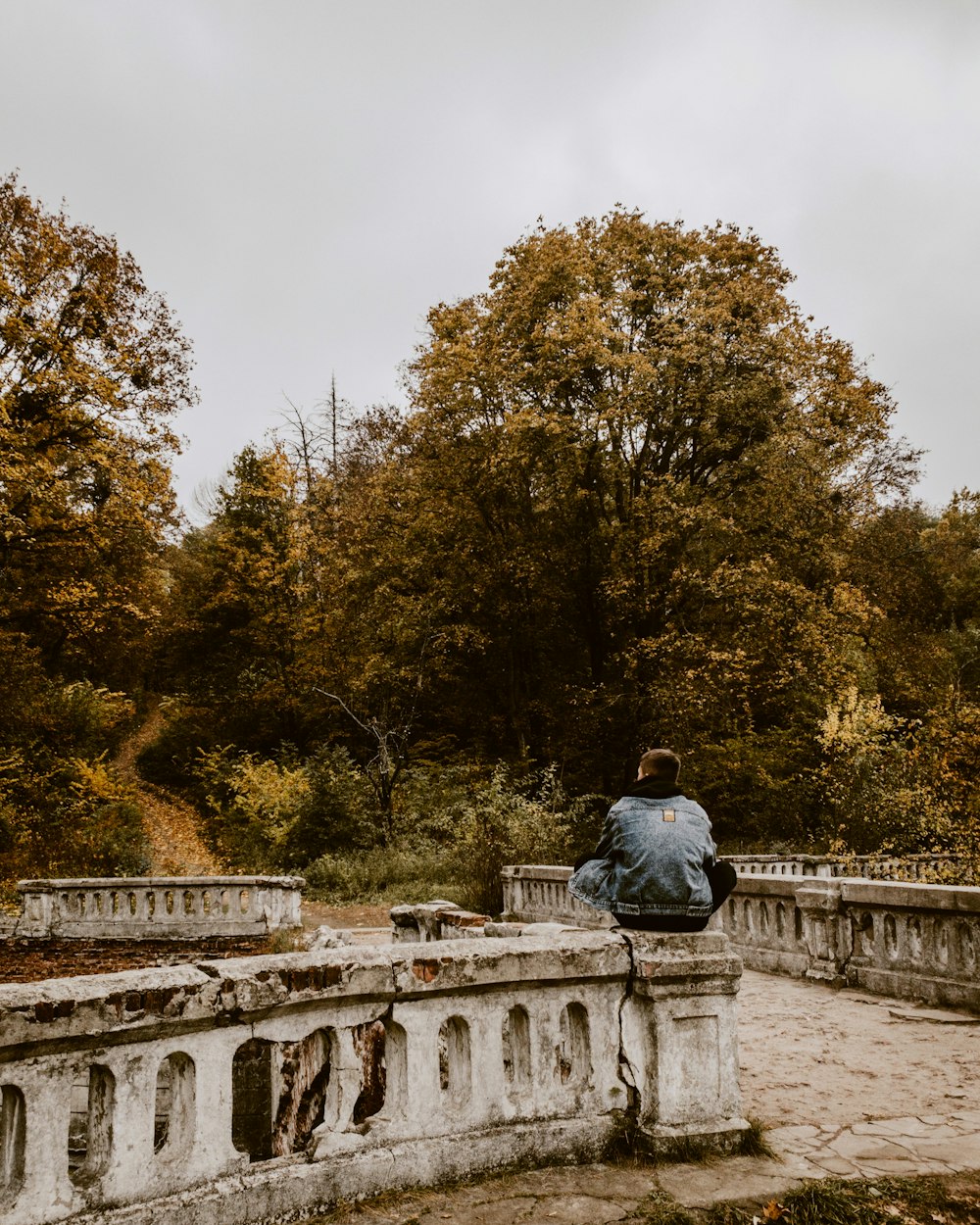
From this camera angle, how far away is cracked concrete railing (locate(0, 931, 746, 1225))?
290cm

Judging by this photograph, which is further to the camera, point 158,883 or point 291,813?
point 291,813

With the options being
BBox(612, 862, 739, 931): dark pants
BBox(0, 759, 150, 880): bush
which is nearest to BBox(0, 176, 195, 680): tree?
BBox(0, 759, 150, 880): bush

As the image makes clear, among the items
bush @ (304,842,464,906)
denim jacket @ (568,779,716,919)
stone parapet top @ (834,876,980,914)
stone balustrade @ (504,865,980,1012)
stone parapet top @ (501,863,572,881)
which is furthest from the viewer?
bush @ (304,842,464,906)

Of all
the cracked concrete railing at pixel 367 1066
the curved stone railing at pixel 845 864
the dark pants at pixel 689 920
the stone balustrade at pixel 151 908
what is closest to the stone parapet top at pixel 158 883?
the stone balustrade at pixel 151 908

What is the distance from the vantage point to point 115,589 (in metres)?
19.0

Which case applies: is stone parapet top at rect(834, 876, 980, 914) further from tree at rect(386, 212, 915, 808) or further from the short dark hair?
tree at rect(386, 212, 915, 808)

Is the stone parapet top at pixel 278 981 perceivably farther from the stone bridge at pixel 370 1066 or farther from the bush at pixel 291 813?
the bush at pixel 291 813

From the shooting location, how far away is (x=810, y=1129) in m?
4.22

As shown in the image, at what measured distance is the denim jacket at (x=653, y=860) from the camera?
4078 millimetres

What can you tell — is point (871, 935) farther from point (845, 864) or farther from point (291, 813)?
point (291, 813)

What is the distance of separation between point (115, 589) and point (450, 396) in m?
9.32

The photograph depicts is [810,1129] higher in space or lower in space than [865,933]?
lower

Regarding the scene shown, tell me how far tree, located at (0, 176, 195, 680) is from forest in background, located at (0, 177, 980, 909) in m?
0.07

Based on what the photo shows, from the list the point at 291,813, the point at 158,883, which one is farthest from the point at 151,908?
the point at 291,813
